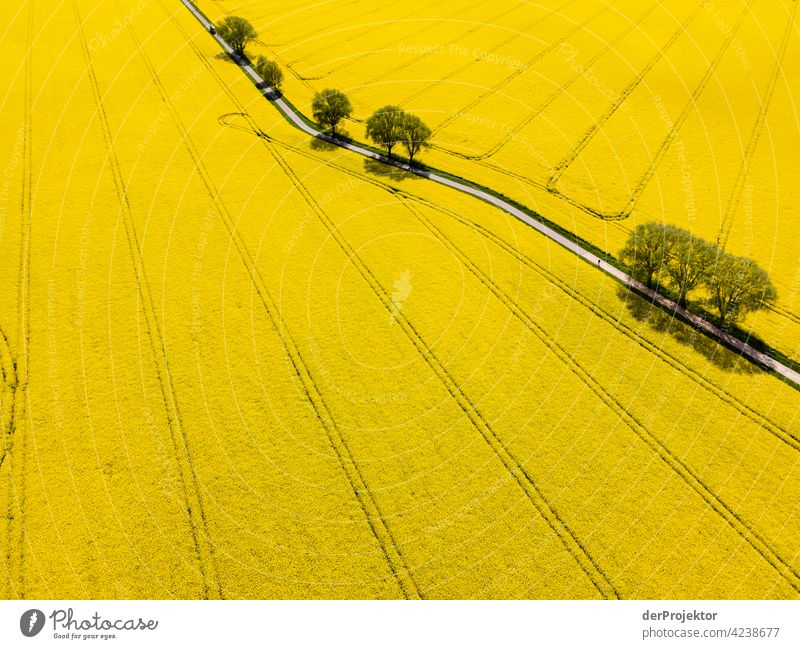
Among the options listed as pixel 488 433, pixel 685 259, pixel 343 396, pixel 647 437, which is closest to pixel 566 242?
pixel 685 259

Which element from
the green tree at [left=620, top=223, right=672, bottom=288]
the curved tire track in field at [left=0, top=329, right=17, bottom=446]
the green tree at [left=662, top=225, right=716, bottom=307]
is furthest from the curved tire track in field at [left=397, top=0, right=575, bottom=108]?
the curved tire track in field at [left=0, top=329, right=17, bottom=446]

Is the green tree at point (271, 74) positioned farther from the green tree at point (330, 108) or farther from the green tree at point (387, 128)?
the green tree at point (387, 128)

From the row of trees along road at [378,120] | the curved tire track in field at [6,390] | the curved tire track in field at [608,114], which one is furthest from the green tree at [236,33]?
the curved tire track in field at [6,390]

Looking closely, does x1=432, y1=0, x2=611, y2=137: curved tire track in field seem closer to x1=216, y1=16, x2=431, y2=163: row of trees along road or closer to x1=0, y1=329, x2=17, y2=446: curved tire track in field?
x1=216, y1=16, x2=431, y2=163: row of trees along road

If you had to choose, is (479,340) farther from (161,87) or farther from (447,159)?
(161,87)

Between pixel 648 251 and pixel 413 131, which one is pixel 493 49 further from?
pixel 648 251

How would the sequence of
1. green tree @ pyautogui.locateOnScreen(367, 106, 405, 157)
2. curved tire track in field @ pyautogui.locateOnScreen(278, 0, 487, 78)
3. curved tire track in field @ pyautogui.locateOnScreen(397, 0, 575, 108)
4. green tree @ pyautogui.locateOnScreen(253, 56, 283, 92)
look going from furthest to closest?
1. curved tire track in field @ pyautogui.locateOnScreen(278, 0, 487, 78)
2. curved tire track in field @ pyautogui.locateOnScreen(397, 0, 575, 108)
3. green tree @ pyautogui.locateOnScreen(253, 56, 283, 92)
4. green tree @ pyautogui.locateOnScreen(367, 106, 405, 157)

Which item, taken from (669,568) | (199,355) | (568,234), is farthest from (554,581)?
(568,234)

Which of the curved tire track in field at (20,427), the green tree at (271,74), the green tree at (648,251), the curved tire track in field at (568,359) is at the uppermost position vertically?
the green tree at (271,74)
